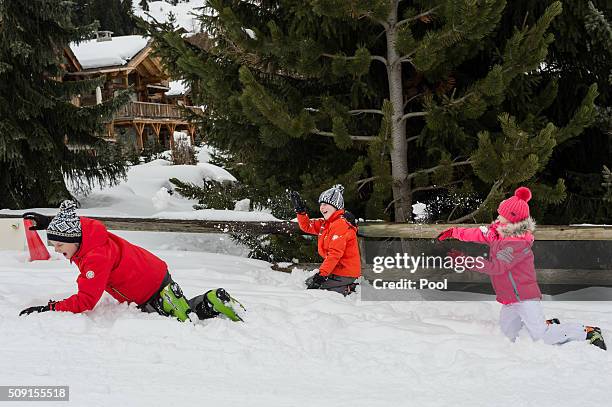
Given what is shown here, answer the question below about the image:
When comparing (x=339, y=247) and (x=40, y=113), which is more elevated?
(x=40, y=113)

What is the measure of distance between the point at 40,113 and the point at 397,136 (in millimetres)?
9046

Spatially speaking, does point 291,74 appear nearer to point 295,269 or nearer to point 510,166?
point 295,269

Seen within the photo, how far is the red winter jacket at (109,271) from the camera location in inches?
171

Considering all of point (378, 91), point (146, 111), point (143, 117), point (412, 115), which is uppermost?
point (146, 111)

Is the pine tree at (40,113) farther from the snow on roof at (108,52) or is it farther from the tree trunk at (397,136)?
the snow on roof at (108,52)

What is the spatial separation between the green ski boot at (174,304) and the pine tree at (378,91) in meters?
2.62

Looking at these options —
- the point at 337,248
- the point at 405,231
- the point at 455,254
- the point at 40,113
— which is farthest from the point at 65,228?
the point at 40,113

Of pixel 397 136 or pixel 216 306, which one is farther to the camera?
pixel 397 136

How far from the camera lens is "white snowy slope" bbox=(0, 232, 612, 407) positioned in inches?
133

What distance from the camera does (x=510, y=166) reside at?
6137mm

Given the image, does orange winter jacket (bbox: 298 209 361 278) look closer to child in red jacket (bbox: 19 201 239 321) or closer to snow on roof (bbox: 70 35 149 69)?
child in red jacket (bbox: 19 201 239 321)

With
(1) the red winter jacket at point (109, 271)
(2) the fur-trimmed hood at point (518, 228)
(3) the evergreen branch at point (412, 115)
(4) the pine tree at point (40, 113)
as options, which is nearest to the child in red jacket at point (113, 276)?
(1) the red winter jacket at point (109, 271)

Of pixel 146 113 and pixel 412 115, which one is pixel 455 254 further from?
pixel 146 113

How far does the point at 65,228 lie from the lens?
4.36m
